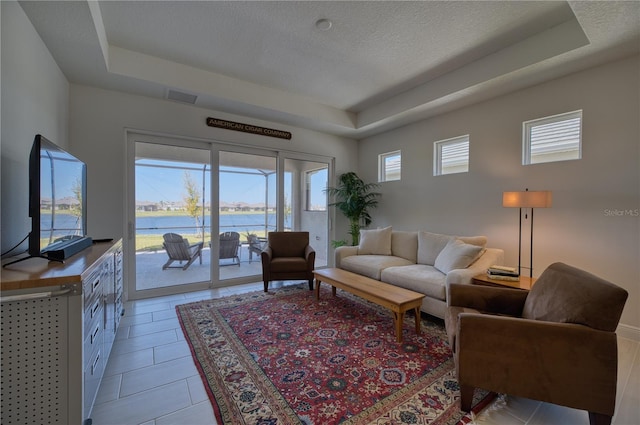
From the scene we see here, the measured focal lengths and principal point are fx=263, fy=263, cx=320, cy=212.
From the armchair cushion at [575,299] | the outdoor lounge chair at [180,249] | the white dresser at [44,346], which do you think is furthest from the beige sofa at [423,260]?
the white dresser at [44,346]

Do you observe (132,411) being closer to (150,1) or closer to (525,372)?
(525,372)

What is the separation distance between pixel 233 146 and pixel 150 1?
2.21 m

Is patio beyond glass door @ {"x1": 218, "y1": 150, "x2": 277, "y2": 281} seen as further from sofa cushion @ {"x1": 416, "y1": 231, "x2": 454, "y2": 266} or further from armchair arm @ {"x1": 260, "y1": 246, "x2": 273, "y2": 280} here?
sofa cushion @ {"x1": 416, "y1": 231, "x2": 454, "y2": 266}

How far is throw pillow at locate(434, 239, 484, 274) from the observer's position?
2973 mm

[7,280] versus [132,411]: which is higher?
[7,280]

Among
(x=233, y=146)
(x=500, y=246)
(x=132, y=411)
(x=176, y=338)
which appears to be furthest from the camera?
(x=233, y=146)

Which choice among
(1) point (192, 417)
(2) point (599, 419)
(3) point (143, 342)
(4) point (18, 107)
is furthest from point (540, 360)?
(4) point (18, 107)

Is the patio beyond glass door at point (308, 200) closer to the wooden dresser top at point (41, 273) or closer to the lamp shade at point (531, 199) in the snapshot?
the lamp shade at point (531, 199)

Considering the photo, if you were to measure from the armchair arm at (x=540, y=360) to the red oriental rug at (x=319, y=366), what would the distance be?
325 millimetres

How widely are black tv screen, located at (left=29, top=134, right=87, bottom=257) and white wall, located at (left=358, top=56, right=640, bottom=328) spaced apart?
14.7ft

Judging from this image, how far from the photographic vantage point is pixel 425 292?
117 inches

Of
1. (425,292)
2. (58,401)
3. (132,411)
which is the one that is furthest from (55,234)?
(425,292)

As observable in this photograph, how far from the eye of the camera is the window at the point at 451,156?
405cm

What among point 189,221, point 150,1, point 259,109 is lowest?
point 189,221
